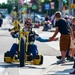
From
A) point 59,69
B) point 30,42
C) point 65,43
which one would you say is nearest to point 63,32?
Result: point 65,43

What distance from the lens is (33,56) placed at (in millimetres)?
13312

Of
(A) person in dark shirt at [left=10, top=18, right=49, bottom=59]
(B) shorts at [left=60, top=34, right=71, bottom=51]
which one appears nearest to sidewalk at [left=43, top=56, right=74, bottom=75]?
(B) shorts at [left=60, top=34, right=71, bottom=51]

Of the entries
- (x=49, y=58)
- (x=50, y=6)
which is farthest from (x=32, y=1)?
(x=49, y=58)

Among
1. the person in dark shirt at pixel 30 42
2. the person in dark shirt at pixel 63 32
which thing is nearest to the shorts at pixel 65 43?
the person in dark shirt at pixel 63 32

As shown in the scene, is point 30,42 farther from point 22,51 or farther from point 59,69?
point 59,69

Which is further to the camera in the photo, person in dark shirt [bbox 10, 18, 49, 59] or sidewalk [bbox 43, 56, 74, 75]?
person in dark shirt [bbox 10, 18, 49, 59]

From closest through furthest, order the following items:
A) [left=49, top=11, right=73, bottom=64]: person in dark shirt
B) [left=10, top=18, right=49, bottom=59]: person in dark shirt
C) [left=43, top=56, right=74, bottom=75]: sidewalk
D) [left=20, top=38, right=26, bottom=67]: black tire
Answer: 1. [left=43, top=56, right=74, bottom=75]: sidewalk
2. [left=20, top=38, right=26, bottom=67]: black tire
3. [left=10, top=18, right=49, bottom=59]: person in dark shirt
4. [left=49, top=11, right=73, bottom=64]: person in dark shirt

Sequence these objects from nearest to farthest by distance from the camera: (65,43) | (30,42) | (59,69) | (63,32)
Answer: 1. (59,69)
2. (30,42)
3. (65,43)
4. (63,32)

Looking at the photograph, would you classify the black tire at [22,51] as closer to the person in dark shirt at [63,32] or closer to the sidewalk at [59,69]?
the sidewalk at [59,69]

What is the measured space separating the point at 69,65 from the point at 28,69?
157 cm

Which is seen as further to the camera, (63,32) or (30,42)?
(63,32)

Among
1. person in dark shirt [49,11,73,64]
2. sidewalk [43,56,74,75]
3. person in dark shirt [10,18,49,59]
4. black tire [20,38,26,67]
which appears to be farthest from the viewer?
person in dark shirt [49,11,73,64]

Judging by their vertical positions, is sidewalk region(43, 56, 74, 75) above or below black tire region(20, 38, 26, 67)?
below

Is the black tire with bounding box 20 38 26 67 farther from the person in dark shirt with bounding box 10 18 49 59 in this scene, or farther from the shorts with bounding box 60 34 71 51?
the shorts with bounding box 60 34 71 51
